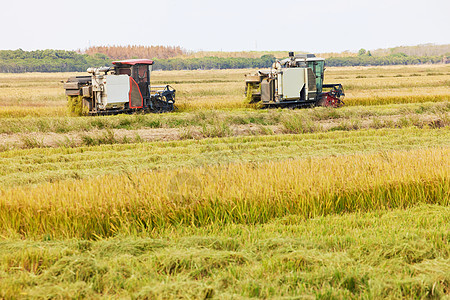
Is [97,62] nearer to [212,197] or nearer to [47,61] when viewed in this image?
[47,61]

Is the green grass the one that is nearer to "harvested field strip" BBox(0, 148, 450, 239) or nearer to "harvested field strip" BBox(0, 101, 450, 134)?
"harvested field strip" BBox(0, 148, 450, 239)

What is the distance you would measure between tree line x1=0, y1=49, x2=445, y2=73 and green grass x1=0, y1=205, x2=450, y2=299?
109m

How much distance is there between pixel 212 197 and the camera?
6676 millimetres

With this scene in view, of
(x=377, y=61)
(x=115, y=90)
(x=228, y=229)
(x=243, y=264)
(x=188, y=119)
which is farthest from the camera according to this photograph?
(x=377, y=61)

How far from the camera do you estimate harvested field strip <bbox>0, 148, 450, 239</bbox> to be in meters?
6.21

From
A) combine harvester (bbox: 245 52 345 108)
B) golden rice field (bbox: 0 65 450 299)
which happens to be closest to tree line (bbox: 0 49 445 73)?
combine harvester (bbox: 245 52 345 108)

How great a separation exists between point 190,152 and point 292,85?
10662 millimetres

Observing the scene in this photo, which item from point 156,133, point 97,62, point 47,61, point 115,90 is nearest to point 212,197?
point 156,133

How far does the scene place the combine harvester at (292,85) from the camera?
856 inches

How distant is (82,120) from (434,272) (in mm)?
14418

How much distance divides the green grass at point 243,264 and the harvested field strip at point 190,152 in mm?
4230

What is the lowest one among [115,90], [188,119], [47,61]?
[188,119]

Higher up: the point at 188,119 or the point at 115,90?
the point at 115,90

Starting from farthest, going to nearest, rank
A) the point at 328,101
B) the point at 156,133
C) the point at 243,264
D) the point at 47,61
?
the point at 47,61 < the point at 328,101 < the point at 156,133 < the point at 243,264
